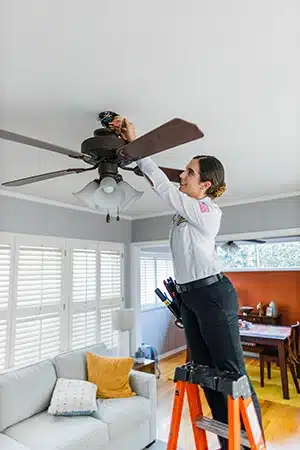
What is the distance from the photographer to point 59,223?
433 cm

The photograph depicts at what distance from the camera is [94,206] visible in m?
2.07

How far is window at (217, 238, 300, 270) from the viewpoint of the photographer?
662 cm

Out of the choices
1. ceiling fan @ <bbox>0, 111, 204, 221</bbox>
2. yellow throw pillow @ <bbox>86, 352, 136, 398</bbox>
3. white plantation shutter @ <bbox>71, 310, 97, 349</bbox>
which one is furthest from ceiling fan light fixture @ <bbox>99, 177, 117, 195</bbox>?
white plantation shutter @ <bbox>71, 310, 97, 349</bbox>

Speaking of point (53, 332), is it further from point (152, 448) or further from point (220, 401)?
point (220, 401)

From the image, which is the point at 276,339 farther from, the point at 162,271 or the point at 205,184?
the point at 205,184

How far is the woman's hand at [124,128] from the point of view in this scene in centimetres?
172

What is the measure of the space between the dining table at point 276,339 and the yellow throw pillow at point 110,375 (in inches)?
90.3

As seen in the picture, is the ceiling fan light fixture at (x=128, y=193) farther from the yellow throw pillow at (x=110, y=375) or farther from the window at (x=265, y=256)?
the window at (x=265, y=256)

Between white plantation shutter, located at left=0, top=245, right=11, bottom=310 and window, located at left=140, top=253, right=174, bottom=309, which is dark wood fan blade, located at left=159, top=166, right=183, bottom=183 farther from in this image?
window, located at left=140, top=253, right=174, bottom=309

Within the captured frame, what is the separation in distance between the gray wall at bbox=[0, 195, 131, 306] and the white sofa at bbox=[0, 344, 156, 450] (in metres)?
1.57

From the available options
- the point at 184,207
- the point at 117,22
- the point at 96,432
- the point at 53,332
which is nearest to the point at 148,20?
the point at 117,22

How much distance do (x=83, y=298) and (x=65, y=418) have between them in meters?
1.93

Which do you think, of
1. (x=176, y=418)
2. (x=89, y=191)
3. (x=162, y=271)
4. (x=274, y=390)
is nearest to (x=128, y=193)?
(x=89, y=191)

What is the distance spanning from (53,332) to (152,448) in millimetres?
1750
